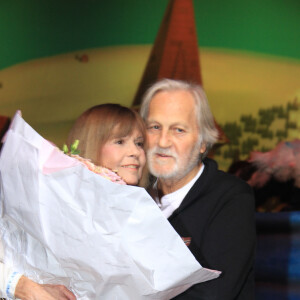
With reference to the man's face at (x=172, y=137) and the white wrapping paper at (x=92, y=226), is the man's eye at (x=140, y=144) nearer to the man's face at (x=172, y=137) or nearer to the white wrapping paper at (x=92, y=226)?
the man's face at (x=172, y=137)

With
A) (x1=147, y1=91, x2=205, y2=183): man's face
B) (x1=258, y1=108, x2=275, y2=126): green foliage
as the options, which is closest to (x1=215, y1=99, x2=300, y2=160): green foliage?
(x1=258, y1=108, x2=275, y2=126): green foliage

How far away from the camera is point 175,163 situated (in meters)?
1.95

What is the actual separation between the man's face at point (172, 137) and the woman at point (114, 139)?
42 millimetres

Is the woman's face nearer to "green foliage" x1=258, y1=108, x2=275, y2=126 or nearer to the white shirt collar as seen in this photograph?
the white shirt collar

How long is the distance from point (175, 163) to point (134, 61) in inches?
72.3

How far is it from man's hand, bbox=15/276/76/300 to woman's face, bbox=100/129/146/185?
476 millimetres

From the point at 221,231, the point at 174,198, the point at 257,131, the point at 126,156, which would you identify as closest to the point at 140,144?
the point at 126,156

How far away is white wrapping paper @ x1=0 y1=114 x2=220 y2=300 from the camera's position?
132cm

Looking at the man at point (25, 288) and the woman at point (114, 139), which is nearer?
the man at point (25, 288)

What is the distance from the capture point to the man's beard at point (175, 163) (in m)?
1.95

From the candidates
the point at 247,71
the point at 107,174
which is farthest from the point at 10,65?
the point at 107,174

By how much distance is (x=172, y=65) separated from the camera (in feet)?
12.0

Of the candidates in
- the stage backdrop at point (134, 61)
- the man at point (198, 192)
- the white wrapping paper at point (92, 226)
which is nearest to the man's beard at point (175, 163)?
the man at point (198, 192)

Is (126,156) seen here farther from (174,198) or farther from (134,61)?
(134,61)
